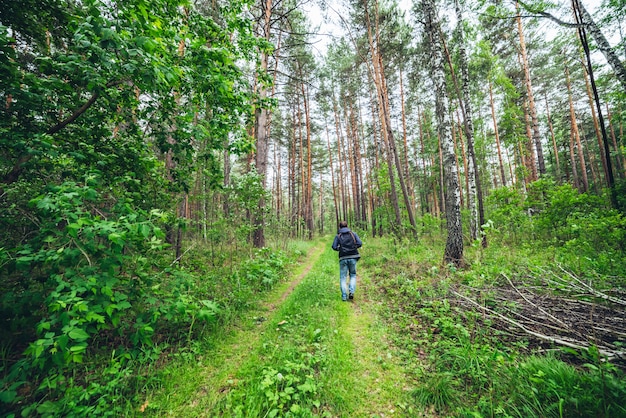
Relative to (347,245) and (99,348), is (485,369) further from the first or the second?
(99,348)

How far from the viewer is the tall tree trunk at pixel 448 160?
251 inches

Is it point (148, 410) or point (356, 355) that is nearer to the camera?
point (148, 410)

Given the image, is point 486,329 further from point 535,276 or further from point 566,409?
point 535,276

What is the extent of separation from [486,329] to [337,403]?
2.47m

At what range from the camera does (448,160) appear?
6.52m

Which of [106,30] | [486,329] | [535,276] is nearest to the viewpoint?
[106,30]

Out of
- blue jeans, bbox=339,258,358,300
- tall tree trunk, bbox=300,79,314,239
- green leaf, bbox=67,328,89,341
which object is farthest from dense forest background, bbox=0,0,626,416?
tall tree trunk, bbox=300,79,314,239

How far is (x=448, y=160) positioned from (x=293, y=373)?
674 cm

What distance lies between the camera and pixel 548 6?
6742 mm

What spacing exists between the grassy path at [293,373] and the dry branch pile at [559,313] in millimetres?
1822

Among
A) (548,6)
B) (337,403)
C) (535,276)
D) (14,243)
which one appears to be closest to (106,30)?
(14,243)

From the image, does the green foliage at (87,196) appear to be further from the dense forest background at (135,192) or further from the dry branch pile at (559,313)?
the dry branch pile at (559,313)

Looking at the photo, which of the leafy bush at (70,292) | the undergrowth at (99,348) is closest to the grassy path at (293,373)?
the undergrowth at (99,348)

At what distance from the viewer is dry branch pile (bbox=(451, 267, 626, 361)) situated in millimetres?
2579
